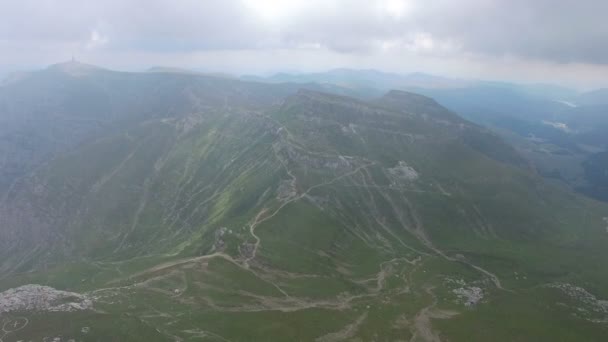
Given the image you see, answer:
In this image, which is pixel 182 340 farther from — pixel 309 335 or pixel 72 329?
pixel 309 335

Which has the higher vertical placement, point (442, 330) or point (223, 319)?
point (223, 319)

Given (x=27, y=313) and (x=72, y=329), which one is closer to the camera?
(x=72, y=329)

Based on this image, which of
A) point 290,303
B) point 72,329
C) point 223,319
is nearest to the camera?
point 72,329

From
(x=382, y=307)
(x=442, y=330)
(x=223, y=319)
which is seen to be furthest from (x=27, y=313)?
(x=442, y=330)

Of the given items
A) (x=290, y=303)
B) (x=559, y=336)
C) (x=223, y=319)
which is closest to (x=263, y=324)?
(x=223, y=319)

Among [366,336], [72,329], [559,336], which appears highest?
[72,329]

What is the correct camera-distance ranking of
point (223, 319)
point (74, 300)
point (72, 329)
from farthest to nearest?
1. point (223, 319)
2. point (74, 300)
3. point (72, 329)
